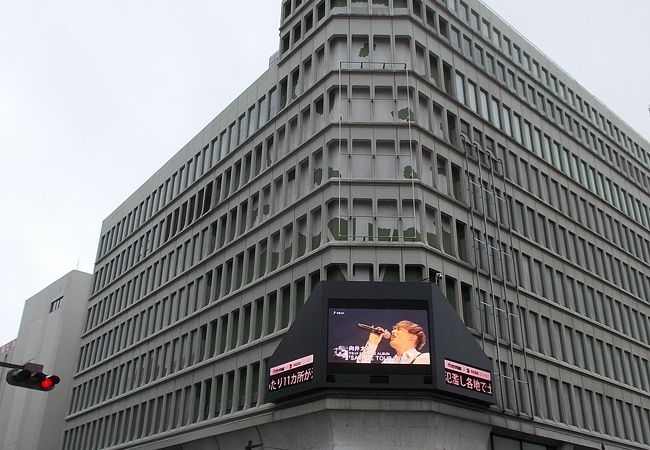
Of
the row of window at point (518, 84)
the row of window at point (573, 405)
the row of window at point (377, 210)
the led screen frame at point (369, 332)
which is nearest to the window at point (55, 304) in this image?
the row of window at point (377, 210)

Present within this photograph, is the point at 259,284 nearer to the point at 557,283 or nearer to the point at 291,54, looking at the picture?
the point at 291,54

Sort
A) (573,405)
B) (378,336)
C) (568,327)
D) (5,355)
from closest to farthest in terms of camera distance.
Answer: (378,336)
(573,405)
(568,327)
(5,355)

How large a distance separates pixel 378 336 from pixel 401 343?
3.56 ft

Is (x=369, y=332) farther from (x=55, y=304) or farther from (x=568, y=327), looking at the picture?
(x=55, y=304)

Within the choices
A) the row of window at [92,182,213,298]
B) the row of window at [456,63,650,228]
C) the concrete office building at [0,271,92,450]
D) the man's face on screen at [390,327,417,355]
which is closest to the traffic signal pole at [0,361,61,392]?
the man's face on screen at [390,327,417,355]

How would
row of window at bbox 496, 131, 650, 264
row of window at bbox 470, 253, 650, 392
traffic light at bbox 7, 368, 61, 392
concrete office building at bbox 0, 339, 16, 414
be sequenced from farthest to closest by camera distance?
concrete office building at bbox 0, 339, 16, 414
row of window at bbox 496, 131, 650, 264
row of window at bbox 470, 253, 650, 392
traffic light at bbox 7, 368, 61, 392

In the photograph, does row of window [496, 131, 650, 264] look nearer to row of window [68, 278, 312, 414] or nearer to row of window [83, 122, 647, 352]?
row of window [83, 122, 647, 352]

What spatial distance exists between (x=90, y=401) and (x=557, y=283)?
4106 centimetres

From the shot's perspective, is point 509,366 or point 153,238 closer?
point 509,366

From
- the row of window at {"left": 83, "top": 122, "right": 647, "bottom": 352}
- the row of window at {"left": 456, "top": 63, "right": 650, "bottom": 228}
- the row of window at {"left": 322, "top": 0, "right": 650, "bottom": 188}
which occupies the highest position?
the row of window at {"left": 322, "top": 0, "right": 650, "bottom": 188}

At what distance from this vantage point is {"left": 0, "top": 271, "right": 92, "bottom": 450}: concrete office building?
208 feet

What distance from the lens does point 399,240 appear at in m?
33.0

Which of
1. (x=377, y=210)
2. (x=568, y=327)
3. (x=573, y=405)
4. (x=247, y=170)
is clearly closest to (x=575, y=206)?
(x=568, y=327)

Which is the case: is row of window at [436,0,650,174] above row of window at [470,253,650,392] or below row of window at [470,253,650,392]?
above
